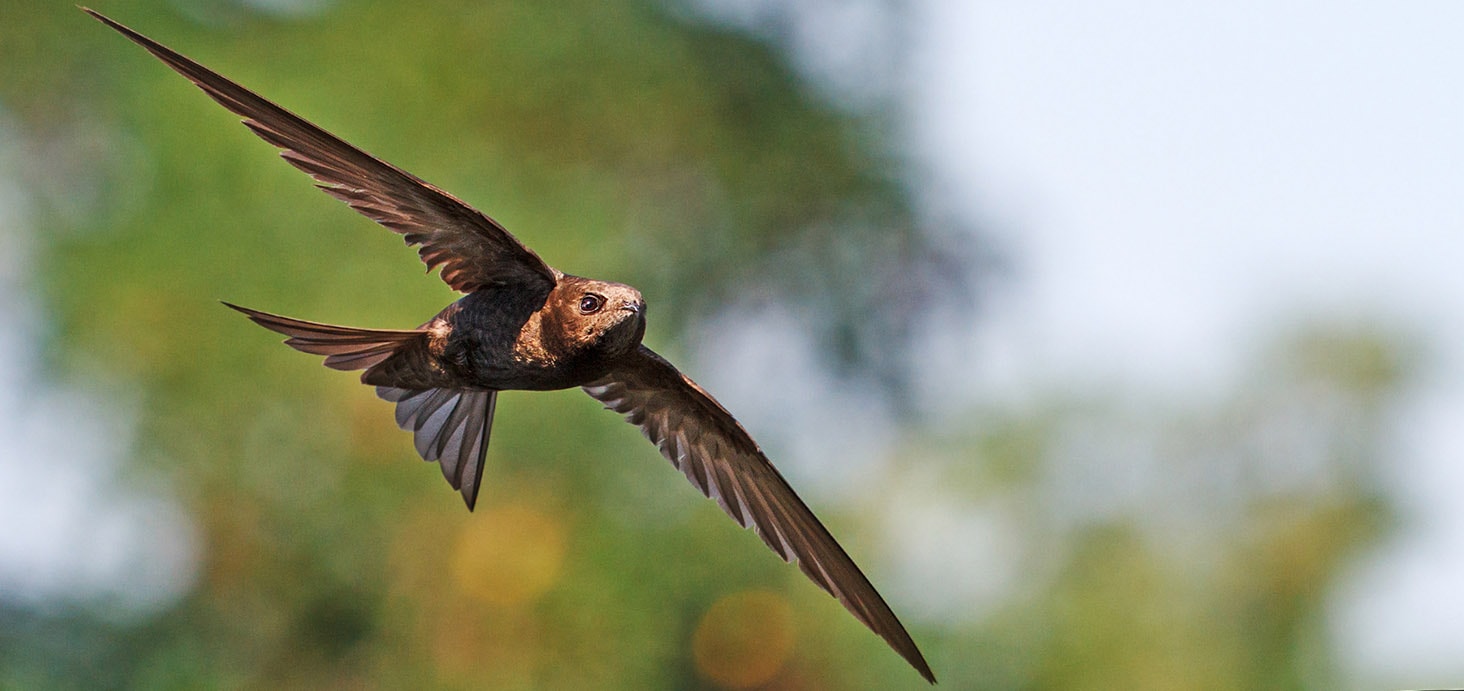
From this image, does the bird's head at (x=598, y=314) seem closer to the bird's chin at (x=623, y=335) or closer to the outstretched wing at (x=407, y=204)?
the bird's chin at (x=623, y=335)

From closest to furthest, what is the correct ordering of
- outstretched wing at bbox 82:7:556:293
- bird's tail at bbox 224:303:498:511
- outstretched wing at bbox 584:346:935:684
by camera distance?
outstretched wing at bbox 82:7:556:293 < bird's tail at bbox 224:303:498:511 < outstretched wing at bbox 584:346:935:684

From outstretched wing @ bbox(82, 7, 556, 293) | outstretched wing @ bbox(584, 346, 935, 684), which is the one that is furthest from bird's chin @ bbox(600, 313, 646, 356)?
outstretched wing @ bbox(584, 346, 935, 684)

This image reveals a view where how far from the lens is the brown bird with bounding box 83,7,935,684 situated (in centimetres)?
351

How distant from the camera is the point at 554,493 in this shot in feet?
48.5

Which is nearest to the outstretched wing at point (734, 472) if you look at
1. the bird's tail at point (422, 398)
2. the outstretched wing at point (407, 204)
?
the bird's tail at point (422, 398)

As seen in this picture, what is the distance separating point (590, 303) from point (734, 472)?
1227 mm

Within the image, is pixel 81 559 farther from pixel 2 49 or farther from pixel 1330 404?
pixel 1330 404

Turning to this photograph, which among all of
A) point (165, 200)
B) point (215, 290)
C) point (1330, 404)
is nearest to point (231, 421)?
point (215, 290)

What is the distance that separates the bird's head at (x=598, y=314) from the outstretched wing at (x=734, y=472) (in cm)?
70

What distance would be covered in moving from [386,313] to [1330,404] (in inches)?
429

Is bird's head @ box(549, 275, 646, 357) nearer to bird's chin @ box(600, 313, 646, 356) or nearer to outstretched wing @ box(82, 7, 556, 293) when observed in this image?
bird's chin @ box(600, 313, 646, 356)

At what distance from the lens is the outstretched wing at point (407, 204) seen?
11.1 ft

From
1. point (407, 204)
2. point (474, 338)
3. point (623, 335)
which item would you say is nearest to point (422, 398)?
point (474, 338)

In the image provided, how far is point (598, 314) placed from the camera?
352cm
